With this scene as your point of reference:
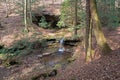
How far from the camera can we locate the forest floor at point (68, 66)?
10.9 meters

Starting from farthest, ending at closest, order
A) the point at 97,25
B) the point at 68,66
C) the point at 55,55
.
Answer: the point at 55,55, the point at 68,66, the point at 97,25

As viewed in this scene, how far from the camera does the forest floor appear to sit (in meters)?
10.9

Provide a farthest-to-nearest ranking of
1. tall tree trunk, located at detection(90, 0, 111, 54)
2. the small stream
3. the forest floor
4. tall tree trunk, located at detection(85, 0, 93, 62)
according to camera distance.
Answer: the small stream
tall tree trunk, located at detection(85, 0, 93, 62)
tall tree trunk, located at detection(90, 0, 111, 54)
the forest floor

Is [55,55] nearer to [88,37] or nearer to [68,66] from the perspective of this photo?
[68,66]

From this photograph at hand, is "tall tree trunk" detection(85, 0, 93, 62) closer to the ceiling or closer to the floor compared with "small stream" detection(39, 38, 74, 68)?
closer to the ceiling

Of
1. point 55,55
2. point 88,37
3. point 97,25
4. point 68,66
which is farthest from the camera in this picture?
point 55,55

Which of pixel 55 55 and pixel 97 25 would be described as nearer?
pixel 97 25

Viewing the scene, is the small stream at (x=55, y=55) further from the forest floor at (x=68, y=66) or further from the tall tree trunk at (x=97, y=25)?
the tall tree trunk at (x=97, y=25)

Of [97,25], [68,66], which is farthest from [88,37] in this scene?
[68,66]

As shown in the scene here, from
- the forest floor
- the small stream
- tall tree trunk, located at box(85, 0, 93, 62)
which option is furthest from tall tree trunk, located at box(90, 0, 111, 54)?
the small stream

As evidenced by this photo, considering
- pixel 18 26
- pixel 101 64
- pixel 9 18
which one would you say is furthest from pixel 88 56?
pixel 9 18

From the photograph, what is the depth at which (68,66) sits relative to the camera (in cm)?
1652

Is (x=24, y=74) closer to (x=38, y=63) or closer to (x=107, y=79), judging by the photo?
(x=38, y=63)

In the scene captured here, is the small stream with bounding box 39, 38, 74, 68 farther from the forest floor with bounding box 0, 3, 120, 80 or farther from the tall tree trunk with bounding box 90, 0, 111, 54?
the tall tree trunk with bounding box 90, 0, 111, 54
